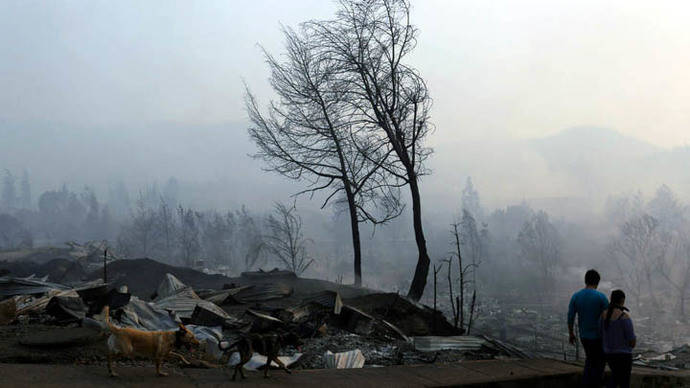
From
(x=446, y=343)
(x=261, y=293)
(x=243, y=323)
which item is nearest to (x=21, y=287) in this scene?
(x=261, y=293)

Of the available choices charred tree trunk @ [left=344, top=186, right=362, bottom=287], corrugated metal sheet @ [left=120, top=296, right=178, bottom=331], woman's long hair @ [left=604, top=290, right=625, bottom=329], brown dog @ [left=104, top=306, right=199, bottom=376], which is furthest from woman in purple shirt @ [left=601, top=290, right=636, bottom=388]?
charred tree trunk @ [left=344, top=186, right=362, bottom=287]

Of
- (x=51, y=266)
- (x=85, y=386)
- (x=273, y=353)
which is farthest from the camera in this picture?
(x=51, y=266)

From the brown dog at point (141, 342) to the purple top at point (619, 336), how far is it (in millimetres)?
4290

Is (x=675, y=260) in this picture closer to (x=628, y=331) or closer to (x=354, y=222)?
(x=354, y=222)

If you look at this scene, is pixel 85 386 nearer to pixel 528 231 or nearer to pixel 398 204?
pixel 398 204

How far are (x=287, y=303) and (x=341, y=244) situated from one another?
88999mm

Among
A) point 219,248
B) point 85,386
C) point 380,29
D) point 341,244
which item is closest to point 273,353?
point 85,386

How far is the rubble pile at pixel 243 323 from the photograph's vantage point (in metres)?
5.91

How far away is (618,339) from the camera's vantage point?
5.39 m

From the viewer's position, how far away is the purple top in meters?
5.37

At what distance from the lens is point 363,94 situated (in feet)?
48.2

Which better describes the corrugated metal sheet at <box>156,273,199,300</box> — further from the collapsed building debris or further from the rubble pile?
the collapsed building debris

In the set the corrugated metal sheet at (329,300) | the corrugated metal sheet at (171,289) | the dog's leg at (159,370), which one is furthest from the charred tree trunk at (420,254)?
the dog's leg at (159,370)

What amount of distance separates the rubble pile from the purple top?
2.41 metres
